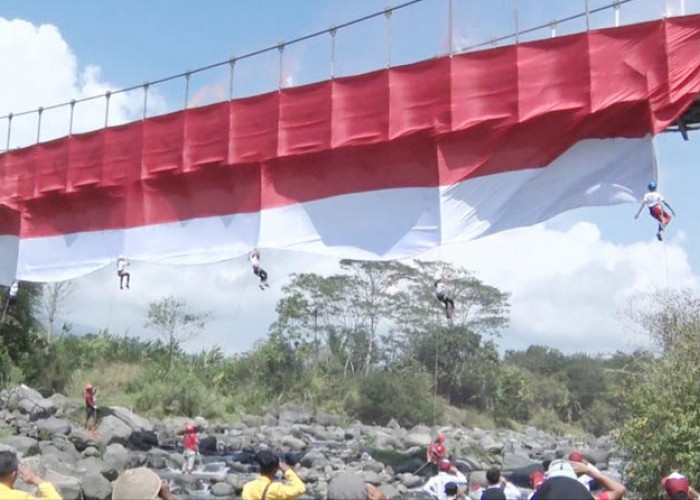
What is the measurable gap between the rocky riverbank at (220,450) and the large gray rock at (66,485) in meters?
0.02

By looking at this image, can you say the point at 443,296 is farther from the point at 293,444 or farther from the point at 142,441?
the point at 293,444

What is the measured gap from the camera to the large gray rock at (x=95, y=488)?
1268 cm

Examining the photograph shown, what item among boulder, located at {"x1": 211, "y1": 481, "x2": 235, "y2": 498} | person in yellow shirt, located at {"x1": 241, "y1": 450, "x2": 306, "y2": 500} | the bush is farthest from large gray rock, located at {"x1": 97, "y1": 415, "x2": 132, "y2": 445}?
the bush

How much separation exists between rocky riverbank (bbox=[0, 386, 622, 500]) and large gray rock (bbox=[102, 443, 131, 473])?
0.02m

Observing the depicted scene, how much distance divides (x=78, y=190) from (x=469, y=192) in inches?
297

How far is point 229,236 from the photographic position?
12430mm

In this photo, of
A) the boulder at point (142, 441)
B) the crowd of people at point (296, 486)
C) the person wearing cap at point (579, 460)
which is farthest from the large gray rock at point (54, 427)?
the crowd of people at point (296, 486)

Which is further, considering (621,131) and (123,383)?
(123,383)

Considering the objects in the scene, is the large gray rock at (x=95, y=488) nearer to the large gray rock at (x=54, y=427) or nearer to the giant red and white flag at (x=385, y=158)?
the giant red and white flag at (x=385, y=158)

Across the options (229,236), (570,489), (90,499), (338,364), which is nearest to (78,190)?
(229,236)

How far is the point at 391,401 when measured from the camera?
3788cm

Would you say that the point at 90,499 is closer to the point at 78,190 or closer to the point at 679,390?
the point at 78,190

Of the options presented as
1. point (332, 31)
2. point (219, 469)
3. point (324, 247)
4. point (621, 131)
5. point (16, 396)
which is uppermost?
point (332, 31)

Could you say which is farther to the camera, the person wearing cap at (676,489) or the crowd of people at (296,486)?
the person wearing cap at (676,489)
